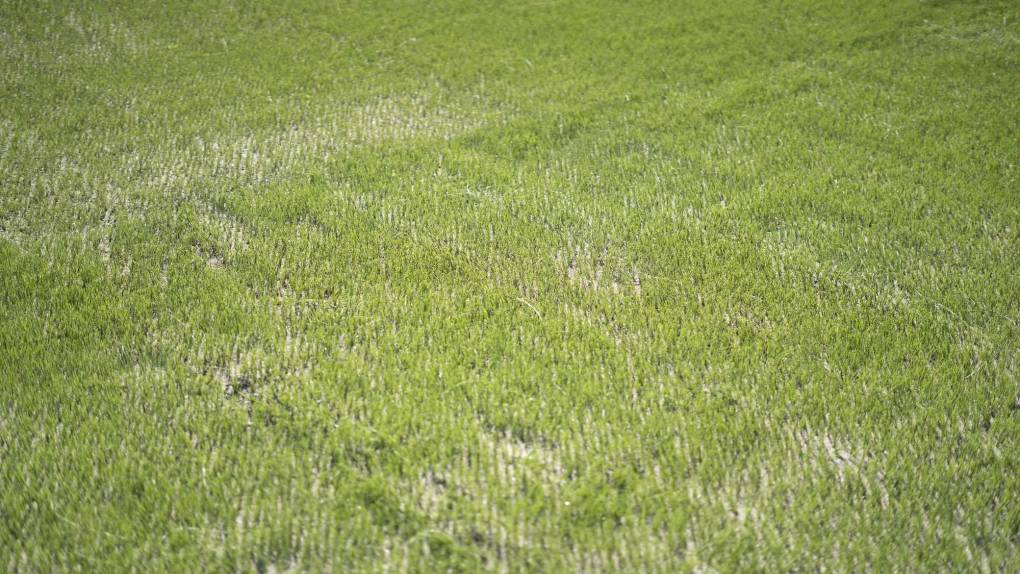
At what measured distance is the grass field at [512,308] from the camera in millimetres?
1434

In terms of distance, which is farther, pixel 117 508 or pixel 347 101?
pixel 347 101

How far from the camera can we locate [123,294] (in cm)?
202

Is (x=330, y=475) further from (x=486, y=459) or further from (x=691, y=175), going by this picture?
(x=691, y=175)

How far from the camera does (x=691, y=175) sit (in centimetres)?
266

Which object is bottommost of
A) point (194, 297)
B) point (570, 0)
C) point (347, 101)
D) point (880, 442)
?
point (880, 442)

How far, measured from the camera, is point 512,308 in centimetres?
202

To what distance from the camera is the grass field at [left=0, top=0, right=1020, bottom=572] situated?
4.70 feet

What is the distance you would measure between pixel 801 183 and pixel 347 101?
1.94 m

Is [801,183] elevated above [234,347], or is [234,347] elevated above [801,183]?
[801,183]

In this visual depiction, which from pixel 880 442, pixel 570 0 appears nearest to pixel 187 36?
pixel 570 0

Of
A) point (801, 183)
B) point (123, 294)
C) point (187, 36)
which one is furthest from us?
point (187, 36)

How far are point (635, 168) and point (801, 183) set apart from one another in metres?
0.59

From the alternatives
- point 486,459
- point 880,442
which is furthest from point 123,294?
point 880,442

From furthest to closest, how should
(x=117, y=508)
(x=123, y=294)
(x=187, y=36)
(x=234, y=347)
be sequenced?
(x=187, y=36) < (x=123, y=294) < (x=234, y=347) < (x=117, y=508)
